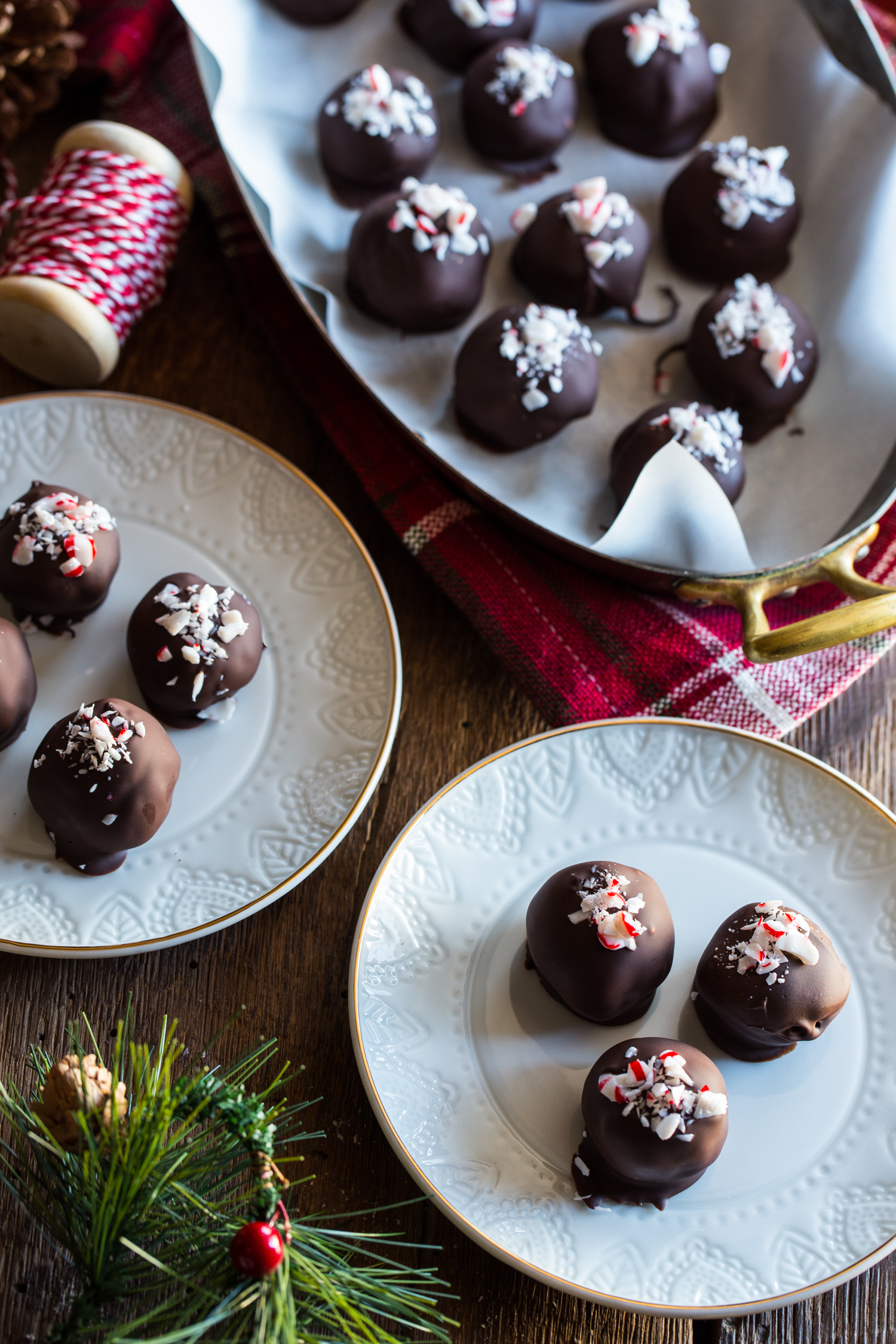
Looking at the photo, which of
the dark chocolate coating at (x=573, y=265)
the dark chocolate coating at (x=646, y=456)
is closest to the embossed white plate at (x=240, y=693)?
the dark chocolate coating at (x=646, y=456)

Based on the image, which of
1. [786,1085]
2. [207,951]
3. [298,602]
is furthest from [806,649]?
[207,951]

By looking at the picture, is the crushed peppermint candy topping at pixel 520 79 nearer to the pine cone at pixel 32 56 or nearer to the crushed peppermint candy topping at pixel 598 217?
the crushed peppermint candy topping at pixel 598 217

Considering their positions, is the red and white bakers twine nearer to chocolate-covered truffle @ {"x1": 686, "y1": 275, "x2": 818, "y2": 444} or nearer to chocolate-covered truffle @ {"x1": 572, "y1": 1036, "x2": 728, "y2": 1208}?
chocolate-covered truffle @ {"x1": 686, "y1": 275, "x2": 818, "y2": 444}

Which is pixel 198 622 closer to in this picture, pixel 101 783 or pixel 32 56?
pixel 101 783

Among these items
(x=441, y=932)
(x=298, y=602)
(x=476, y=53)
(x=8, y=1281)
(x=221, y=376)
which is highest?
(x=476, y=53)

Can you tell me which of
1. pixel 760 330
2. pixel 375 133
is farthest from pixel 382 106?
pixel 760 330

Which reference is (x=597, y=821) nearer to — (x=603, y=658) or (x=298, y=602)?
(x=603, y=658)
